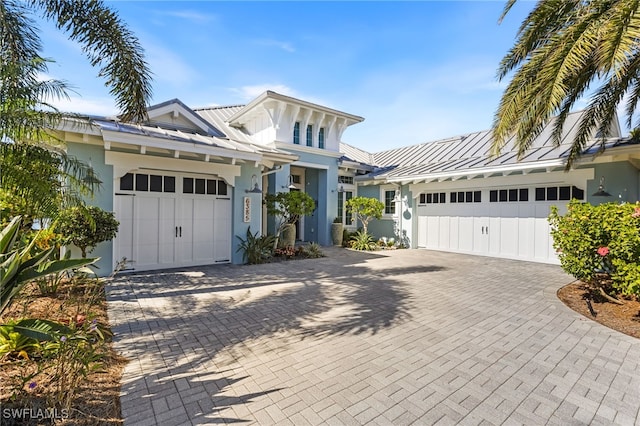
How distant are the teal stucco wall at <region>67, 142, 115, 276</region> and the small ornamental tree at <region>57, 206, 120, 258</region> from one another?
461 mm

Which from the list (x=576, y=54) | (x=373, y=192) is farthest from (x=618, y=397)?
(x=373, y=192)

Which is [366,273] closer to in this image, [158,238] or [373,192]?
[158,238]

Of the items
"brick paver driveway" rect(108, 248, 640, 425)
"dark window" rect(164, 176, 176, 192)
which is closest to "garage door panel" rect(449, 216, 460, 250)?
"brick paver driveway" rect(108, 248, 640, 425)

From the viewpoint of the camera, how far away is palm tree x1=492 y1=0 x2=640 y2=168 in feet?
15.5

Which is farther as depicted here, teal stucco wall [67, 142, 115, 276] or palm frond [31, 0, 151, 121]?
teal stucco wall [67, 142, 115, 276]

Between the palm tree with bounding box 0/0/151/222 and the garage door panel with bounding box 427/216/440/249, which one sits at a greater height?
the palm tree with bounding box 0/0/151/222

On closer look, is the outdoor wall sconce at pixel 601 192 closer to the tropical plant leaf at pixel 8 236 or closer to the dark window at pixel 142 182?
the tropical plant leaf at pixel 8 236

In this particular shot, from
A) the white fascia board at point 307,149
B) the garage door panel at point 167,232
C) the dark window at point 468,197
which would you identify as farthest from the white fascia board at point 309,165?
the garage door panel at point 167,232

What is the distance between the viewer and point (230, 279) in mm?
8172

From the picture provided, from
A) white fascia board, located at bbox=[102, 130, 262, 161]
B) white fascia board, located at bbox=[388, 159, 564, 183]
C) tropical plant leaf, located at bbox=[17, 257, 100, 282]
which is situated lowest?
tropical plant leaf, located at bbox=[17, 257, 100, 282]

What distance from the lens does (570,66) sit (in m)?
5.31

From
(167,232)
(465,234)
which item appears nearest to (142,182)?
(167,232)

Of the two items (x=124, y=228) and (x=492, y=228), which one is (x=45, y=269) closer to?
(x=124, y=228)

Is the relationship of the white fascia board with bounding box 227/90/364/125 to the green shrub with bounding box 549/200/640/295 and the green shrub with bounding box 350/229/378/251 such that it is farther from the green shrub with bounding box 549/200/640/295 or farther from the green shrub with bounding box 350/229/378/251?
the green shrub with bounding box 549/200/640/295
